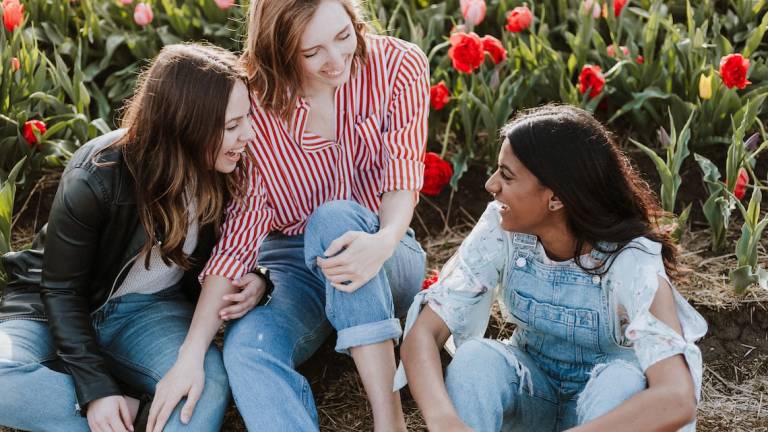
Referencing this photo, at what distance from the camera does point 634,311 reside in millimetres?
2115

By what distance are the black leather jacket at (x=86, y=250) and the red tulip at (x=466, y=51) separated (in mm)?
1226

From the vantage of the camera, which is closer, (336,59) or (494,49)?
(336,59)

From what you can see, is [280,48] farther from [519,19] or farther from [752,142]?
[752,142]

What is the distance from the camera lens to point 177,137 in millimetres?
2365

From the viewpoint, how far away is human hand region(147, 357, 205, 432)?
7.57 feet

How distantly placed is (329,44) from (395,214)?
0.45 metres

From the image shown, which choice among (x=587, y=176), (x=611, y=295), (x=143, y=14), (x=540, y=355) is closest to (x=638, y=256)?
(x=611, y=295)

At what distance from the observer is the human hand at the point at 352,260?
90.4 inches

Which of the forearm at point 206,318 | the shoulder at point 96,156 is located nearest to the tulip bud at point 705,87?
the forearm at point 206,318

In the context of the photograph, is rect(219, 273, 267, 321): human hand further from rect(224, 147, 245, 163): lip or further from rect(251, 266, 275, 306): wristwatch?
rect(224, 147, 245, 163): lip

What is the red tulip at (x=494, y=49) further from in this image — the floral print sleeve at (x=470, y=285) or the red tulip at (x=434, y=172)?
the floral print sleeve at (x=470, y=285)

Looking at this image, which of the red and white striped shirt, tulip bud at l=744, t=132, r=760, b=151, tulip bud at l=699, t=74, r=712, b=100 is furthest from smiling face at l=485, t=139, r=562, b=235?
tulip bud at l=699, t=74, r=712, b=100

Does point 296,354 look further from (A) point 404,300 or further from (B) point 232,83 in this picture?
(B) point 232,83

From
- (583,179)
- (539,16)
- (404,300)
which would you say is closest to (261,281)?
(404,300)
